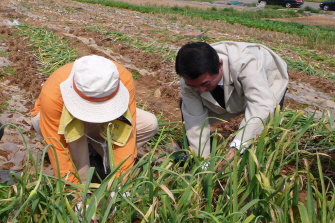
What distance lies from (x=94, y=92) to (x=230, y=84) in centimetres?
87

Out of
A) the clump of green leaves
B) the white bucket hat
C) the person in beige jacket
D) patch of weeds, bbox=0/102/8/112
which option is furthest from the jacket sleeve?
the clump of green leaves

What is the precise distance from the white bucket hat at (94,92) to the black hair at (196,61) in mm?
338

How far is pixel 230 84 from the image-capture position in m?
2.33

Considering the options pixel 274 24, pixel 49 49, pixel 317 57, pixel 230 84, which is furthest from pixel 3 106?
pixel 274 24

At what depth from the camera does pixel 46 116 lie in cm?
212

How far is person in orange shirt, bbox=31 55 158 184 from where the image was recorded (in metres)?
1.85

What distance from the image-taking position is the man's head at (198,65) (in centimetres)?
197

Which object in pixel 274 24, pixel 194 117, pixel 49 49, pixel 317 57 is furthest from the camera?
pixel 274 24

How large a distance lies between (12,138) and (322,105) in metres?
3.08

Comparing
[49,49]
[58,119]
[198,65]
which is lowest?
[49,49]

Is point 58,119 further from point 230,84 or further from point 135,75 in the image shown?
point 135,75

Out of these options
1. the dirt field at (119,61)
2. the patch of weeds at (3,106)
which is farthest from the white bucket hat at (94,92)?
the patch of weeds at (3,106)

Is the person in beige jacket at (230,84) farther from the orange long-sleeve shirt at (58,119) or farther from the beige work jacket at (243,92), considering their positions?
the orange long-sleeve shirt at (58,119)

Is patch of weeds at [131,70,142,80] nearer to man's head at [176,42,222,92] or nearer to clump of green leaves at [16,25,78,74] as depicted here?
clump of green leaves at [16,25,78,74]
